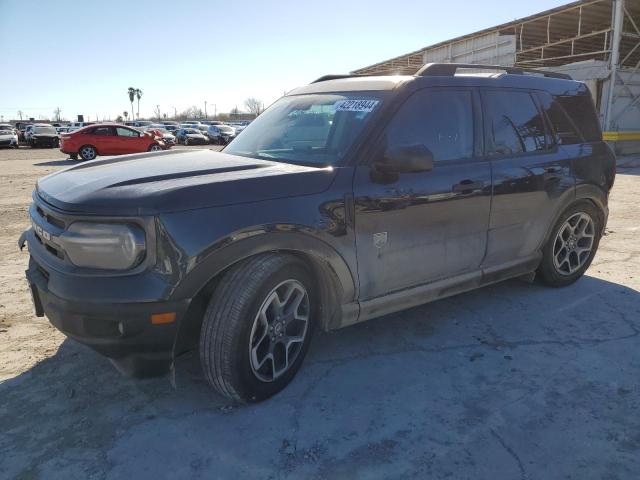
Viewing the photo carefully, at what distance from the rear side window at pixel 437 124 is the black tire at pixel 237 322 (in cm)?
113

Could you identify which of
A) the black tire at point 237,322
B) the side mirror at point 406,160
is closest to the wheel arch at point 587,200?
the side mirror at point 406,160

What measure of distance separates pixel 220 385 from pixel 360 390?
0.84 m

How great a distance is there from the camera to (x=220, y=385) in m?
2.68

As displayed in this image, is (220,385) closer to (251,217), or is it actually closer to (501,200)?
(251,217)

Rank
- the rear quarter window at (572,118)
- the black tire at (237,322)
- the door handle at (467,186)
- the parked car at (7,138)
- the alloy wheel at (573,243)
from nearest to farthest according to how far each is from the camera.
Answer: the black tire at (237,322) < the door handle at (467,186) < the rear quarter window at (572,118) < the alloy wheel at (573,243) < the parked car at (7,138)

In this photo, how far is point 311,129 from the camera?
3418 mm

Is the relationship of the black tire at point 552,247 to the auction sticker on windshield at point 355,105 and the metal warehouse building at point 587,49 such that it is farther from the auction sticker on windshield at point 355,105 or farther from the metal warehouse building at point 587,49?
the metal warehouse building at point 587,49

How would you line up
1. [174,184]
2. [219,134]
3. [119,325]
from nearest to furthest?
[119,325] < [174,184] < [219,134]

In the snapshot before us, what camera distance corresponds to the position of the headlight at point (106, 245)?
2328 millimetres

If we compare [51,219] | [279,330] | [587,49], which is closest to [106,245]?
[51,219]

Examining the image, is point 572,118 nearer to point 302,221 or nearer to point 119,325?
point 302,221

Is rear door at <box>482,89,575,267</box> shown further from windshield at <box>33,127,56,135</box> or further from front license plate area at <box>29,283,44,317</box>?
windshield at <box>33,127,56,135</box>

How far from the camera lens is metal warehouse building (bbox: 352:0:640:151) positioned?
717 inches

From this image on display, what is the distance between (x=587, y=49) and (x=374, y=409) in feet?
90.1
